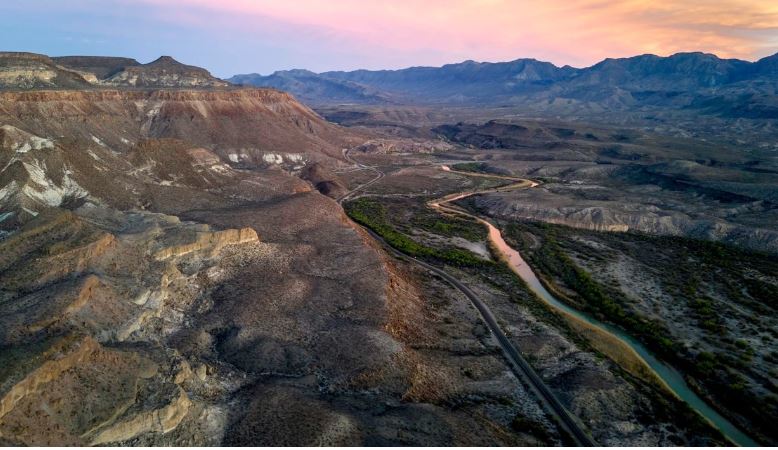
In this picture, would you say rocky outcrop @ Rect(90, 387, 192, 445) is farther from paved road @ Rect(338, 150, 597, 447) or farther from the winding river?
the winding river

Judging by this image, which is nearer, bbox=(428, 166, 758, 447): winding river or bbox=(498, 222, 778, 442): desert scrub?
bbox=(428, 166, 758, 447): winding river

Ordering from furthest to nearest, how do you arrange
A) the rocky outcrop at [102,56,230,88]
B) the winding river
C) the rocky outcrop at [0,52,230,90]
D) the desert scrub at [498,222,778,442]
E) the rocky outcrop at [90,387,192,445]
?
the rocky outcrop at [102,56,230,88], the rocky outcrop at [0,52,230,90], the desert scrub at [498,222,778,442], the winding river, the rocky outcrop at [90,387,192,445]

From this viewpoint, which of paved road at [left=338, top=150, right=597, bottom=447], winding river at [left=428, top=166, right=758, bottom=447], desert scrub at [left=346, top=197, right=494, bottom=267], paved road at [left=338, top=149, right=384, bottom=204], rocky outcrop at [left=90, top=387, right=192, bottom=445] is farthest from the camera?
paved road at [left=338, top=149, right=384, bottom=204]

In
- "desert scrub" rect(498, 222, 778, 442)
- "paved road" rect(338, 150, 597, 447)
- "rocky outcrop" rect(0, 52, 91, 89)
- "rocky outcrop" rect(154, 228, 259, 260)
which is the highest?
"rocky outcrop" rect(0, 52, 91, 89)

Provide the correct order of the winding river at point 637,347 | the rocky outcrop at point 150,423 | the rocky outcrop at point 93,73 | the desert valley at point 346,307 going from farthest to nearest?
the rocky outcrop at point 93,73 → the winding river at point 637,347 → the desert valley at point 346,307 → the rocky outcrop at point 150,423

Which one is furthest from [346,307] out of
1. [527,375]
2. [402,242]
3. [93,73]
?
[93,73]

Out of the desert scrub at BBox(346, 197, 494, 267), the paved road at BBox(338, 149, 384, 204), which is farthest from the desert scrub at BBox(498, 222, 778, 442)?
the paved road at BBox(338, 149, 384, 204)

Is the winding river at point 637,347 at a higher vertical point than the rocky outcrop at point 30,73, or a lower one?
lower

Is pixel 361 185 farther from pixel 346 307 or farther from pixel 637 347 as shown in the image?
pixel 637 347

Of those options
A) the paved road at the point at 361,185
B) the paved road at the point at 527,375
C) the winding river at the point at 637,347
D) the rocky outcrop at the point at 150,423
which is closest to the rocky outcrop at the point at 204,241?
the rocky outcrop at the point at 150,423

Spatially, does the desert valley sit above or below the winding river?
above

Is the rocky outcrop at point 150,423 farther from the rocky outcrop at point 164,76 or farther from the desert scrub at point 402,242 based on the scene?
the rocky outcrop at point 164,76
